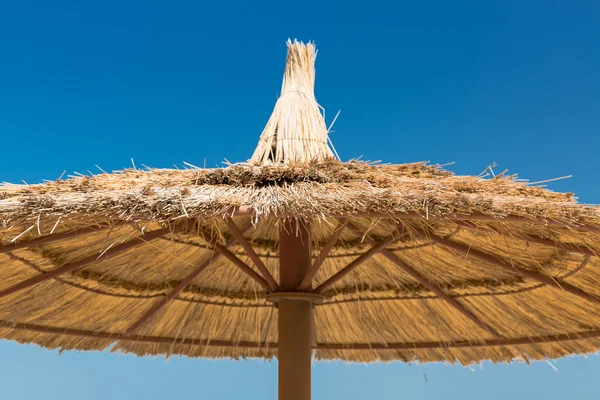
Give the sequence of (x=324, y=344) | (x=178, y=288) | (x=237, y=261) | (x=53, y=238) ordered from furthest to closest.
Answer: (x=324, y=344)
(x=178, y=288)
(x=237, y=261)
(x=53, y=238)

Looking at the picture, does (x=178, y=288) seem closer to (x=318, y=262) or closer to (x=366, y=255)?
(x=318, y=262)

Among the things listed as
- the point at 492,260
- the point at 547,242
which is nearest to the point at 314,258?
the point at 492,260

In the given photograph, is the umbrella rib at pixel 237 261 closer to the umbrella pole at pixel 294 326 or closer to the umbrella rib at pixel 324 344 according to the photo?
the umbrella pole at pixel 294 326

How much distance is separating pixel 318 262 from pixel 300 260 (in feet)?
0.66

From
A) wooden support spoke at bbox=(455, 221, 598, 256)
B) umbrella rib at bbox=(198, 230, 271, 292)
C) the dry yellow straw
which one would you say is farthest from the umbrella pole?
wooden support spoke at bbox=(455, 221, 598, 256)

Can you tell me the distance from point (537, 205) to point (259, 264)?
150 centimetres

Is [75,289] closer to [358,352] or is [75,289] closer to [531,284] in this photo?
[358,352]

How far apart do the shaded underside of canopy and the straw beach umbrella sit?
12 mm

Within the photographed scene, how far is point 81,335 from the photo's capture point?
5.26 meters

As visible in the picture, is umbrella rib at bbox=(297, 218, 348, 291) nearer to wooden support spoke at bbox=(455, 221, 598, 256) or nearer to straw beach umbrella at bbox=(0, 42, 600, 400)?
straw beach umbrella at bbox=(0, 42, 600, 400)

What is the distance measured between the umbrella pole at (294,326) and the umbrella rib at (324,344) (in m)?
2.01

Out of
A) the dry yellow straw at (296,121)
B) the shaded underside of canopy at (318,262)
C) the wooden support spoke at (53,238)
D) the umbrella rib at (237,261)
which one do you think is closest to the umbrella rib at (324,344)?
the shaded underside of canopy at (318,262)

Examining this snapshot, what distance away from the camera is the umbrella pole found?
12.1 feet

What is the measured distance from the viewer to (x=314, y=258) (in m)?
5.02
